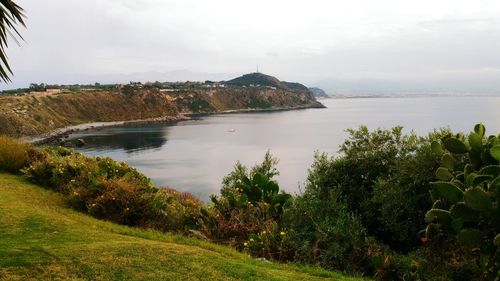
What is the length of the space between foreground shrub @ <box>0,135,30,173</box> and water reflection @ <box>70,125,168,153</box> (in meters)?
60.3

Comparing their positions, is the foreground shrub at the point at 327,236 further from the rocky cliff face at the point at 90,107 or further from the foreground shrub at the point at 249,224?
the rocky cliff face at the point at 90,107

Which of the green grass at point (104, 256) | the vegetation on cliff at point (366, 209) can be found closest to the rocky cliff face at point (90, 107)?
the vegetation on cliff at point (366, 209)

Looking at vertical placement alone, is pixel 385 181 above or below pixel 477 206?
below

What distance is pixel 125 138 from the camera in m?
92.1

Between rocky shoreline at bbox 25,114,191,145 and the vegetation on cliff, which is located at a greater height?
the vegetation on cliff

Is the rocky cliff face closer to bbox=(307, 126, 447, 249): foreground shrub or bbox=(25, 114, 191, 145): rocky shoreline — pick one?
bbox=(25, 114, 191, 145): rocky shoreline

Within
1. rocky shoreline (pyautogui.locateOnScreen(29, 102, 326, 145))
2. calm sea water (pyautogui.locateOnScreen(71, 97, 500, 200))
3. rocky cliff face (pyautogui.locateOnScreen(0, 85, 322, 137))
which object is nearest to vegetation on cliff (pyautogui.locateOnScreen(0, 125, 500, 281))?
calm sea water (pyautogui.locateOnScreen(71, 97, 500, 200))

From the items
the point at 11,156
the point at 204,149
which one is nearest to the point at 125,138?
the point at 204,149

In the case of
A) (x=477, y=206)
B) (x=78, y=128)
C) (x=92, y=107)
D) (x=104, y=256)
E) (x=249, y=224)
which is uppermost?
(x=477, y=206)

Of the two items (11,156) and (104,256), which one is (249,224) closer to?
(104,256)

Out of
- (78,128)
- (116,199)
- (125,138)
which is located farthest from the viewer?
(78,128)

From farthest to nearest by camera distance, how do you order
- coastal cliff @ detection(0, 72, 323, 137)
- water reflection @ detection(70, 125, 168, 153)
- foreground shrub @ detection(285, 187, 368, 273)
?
coastal cliff @ detection(0, 72, 323, 137) < water reflection @ detection(70, 125, 168, 153) < foreground shrub @ detection(285, 187, 368, 273)

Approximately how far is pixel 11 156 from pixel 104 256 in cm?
986

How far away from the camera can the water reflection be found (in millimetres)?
78312
